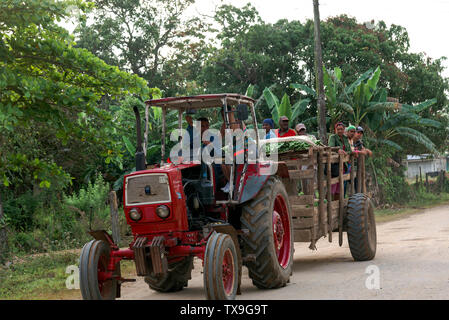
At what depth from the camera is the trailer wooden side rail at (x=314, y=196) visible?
31.9 ft

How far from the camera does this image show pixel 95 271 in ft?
23.4

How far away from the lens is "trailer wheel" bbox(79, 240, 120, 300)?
7074mm

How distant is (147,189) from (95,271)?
3.58ft

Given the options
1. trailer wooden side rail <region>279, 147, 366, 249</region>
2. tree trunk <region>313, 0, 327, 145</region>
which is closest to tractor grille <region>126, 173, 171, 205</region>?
trailer wooden side rail <region>279, 147, 366, 249</region>

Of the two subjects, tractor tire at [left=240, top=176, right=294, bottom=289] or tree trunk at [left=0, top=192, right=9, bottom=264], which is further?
tree trunk at [left=0, top=192, right=9, bottom=264]

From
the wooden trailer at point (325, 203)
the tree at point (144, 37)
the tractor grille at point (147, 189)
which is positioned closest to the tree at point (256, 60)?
the tree at point (144, 37)

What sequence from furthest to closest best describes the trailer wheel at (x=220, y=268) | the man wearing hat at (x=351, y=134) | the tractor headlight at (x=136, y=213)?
the man wearing hat at (x=351, y=134)
the tractor headlight at (x=136, y=213)
the trailer wheel at (x=220, y=268)

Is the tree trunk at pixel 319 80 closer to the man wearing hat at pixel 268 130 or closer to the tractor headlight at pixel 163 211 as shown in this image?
the man wearing hat at pixel 268 130

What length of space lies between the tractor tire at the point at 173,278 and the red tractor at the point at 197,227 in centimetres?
1

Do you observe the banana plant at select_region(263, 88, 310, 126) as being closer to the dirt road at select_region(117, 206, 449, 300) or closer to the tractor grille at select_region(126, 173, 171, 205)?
the dirt road at select_region(117, 206, 449, 300)

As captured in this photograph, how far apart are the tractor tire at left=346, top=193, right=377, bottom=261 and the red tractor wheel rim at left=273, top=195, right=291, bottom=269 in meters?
1.97

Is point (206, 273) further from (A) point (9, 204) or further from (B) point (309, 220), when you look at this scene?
(A) point (9, 204)

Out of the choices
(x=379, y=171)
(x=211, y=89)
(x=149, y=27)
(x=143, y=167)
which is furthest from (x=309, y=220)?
(x=149, y=27)

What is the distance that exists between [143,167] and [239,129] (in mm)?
1308
